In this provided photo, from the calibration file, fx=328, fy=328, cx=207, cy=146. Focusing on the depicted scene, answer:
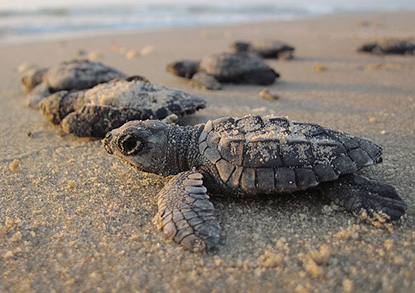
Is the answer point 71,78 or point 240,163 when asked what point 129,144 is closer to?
point 240,163

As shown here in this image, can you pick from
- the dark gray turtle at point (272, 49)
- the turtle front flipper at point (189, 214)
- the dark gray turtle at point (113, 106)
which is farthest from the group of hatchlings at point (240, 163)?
the dark gray turtle at point (272, 49)

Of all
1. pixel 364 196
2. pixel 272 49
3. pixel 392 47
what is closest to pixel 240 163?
pixel 364 196

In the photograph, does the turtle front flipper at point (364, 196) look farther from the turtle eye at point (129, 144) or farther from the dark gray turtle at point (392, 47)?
the dark gray turtle at point (392, 47)

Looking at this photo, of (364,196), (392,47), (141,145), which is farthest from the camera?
(392,47)

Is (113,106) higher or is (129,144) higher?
(129,144)

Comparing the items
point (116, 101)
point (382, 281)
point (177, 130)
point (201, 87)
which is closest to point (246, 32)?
point (201, 87)

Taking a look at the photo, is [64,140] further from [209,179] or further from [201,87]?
A: [201,87]

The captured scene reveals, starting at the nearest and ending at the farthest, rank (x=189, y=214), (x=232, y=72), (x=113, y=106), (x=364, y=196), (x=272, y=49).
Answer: (x=189, y=214), (x=364, y=196), (x=113, y=106), (x=232, y=72), (x=272, y=49)
